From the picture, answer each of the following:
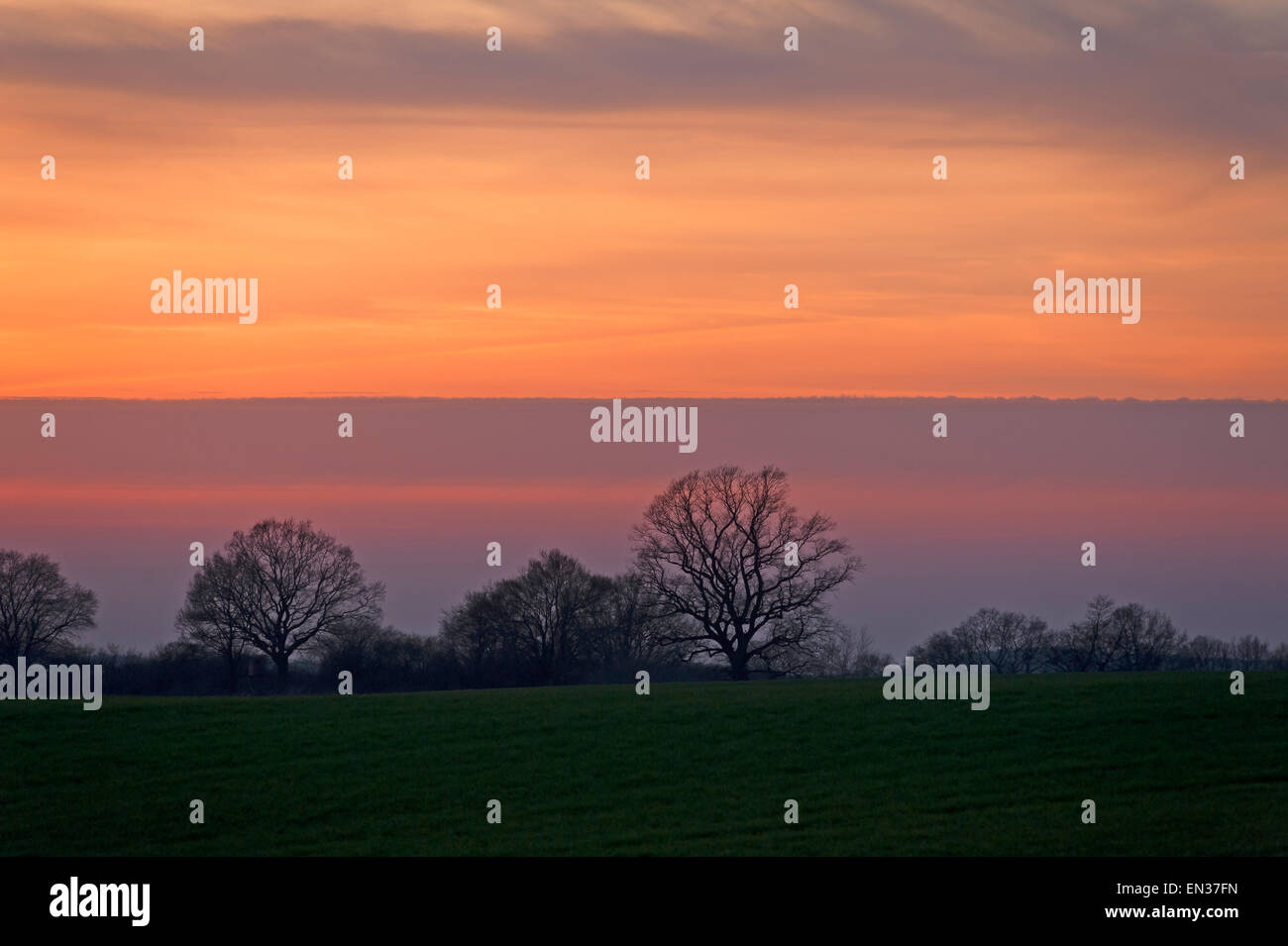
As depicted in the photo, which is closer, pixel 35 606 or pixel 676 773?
pixel 676 773

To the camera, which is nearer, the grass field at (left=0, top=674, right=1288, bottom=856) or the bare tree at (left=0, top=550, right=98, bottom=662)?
the grass field at (left=0, top=674, right=1288, bottom=856)

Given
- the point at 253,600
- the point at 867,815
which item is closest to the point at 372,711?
the point at 867,815

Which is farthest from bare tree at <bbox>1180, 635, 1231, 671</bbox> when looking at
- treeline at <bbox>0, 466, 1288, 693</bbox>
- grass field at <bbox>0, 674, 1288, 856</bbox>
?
grass field at <bbox>0, 674, 1288, 856</bbox>

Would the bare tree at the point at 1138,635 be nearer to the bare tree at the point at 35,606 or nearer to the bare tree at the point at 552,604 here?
the bare tree at the point at 552,604

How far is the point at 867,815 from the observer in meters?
26.2

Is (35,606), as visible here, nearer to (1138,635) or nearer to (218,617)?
(218,617)

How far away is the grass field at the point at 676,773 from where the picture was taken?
965 inches

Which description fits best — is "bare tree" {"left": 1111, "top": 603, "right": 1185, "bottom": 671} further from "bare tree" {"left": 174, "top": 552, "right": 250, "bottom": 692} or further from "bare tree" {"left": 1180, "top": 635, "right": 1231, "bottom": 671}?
"bare tree" {"left": 174, "top": 552, "right": 250, "bottom": 692}

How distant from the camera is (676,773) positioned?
31.9m

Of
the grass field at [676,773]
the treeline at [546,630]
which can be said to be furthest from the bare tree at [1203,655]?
the grass field at [676,773]

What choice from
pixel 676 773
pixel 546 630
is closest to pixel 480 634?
pixel 546 630

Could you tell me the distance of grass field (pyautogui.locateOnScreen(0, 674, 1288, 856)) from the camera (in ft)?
80.4
